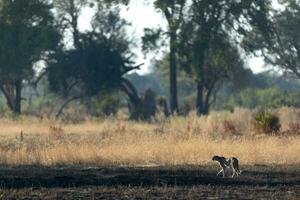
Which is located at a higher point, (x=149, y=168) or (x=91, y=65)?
(x=91, y=65)

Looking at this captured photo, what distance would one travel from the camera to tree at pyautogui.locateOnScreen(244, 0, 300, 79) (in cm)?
6562

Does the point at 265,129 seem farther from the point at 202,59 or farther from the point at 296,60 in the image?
the point at 296,60

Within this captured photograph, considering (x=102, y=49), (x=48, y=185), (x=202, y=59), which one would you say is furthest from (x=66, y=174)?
(x=102, y=49)

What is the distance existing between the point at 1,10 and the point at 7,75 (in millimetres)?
4530

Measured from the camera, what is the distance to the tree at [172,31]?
5347cm

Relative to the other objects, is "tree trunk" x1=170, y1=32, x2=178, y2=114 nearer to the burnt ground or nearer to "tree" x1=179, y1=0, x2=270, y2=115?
"tree" x1=179, y1=0, x2=270, y2=115

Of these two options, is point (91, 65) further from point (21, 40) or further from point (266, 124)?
point (266, 124)

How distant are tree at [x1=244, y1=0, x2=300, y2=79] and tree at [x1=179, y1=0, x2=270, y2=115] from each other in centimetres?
980

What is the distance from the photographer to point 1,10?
57.8m

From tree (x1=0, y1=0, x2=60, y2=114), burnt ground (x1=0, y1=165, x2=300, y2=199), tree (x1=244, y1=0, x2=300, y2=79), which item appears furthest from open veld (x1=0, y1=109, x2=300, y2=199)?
tree (x1=244, y1=0, x2=300, y2=79)

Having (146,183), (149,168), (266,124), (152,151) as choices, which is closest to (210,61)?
(266,124)

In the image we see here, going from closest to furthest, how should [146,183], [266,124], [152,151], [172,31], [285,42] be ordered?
1. [146,183]
2. [152,151]
3. [266,124]
4. [172,31]
5. [285,42]

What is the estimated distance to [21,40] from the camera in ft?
187

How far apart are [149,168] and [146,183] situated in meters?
3.72
